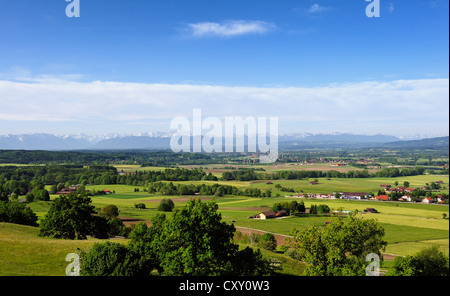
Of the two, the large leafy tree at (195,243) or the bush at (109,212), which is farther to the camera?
the bush at (109,212)

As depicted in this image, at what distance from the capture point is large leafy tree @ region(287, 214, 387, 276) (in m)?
22.4

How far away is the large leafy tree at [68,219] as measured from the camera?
127 ft

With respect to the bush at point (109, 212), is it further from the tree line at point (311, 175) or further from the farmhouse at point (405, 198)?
the tree line at point (311, 175)

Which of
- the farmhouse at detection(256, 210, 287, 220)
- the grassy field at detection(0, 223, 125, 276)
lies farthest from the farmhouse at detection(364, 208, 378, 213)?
the grassy field at detection(0, 223, 125, 276)

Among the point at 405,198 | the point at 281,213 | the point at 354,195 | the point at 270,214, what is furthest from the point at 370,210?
the point at 405,198

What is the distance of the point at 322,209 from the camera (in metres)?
74.9

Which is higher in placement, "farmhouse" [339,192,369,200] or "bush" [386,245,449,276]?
"bush" [386,245,449,276]

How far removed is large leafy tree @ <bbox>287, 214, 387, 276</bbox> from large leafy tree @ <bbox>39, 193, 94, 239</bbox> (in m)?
27.9

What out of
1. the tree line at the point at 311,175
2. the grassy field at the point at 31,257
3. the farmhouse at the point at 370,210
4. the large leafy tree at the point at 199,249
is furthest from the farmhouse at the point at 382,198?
the grassy field at the point at 31,257

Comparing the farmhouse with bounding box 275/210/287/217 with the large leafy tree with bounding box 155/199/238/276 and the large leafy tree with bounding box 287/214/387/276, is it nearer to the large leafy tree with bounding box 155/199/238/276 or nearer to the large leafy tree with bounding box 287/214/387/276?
the large leafy tree with bounding box 287/214/387/276

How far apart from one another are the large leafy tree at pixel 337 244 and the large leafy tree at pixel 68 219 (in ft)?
91.7
